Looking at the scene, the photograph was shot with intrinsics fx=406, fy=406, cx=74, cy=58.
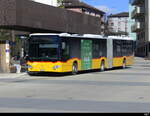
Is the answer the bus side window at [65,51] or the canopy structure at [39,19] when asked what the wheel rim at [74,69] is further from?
the canopy structure at [39,19]

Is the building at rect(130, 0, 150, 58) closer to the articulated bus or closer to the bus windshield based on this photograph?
the articulated bus

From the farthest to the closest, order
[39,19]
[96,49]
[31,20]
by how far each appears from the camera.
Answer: [39,19] < [96,49] < [31,20]

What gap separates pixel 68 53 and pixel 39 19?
20.1ft

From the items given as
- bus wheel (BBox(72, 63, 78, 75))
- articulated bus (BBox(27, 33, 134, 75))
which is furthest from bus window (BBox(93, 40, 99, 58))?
bus wheel (BBox(72, 63, 78, 75))

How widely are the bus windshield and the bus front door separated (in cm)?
362

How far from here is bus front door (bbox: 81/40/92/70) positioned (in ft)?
93.1

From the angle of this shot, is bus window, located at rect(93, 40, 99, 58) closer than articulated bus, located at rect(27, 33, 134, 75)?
No

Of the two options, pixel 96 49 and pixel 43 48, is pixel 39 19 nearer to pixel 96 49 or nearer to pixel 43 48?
pixel 96 49

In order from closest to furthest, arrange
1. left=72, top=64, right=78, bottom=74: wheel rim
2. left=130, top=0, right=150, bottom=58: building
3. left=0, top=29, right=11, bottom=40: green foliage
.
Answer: left=72, top=64, right=78, bottom=74: wheel rim → left=0, top=29, right=11, bottom=40: green foliage → left=130, top=0, right=150, bottom=58: building

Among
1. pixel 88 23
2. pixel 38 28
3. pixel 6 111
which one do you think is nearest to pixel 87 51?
pixel 38 28

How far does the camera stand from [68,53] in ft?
85.7

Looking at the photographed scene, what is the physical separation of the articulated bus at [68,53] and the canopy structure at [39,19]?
2601 millimetres

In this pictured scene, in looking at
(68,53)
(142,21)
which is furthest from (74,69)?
(142,21)

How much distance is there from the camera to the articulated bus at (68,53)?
25.2 m
